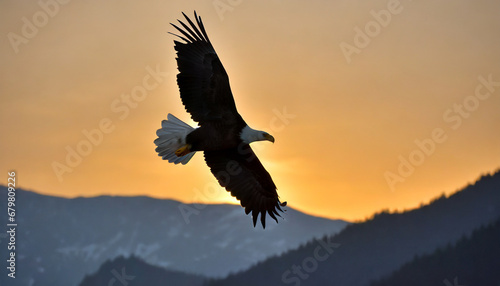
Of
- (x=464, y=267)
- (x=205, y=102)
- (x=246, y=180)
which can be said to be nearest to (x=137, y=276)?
(x=464, y=267)

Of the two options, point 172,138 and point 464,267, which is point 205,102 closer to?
point 172,138

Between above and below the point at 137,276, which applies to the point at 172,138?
above

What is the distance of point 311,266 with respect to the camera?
88250 mm

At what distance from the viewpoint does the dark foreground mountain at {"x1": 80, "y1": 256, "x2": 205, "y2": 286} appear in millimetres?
140413

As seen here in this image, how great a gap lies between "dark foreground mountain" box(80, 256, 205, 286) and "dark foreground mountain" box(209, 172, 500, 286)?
48453 mm

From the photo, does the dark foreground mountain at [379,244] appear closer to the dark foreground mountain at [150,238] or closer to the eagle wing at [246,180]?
the dark foreground mountain at [150,238]

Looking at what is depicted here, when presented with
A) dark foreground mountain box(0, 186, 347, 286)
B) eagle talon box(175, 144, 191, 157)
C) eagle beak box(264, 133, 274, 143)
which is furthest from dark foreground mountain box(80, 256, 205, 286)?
eagle beak box(264, 133, 274, 143)

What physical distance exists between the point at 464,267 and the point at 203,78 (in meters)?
61.0

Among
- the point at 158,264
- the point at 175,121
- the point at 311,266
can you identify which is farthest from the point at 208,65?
the point at 158,264

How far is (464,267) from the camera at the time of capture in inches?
2621

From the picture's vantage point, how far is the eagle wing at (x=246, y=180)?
12.1 m

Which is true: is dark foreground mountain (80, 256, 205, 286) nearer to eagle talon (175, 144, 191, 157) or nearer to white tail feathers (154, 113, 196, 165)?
white tail feathers (154, 113, 196, 165)

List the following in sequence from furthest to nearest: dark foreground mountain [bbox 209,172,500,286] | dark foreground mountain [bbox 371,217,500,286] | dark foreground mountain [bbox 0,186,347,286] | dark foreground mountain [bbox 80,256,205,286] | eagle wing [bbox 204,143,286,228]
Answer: dark foreground mountain [bbox 0,186,347,286] → dark foreground mountain [bbox 80,256,205,286] → dark foreground mountain [bbox 209,172,500,286] → dark foreground mountain [bbox 371,217,500,286] → eagle wing [bbox 204,143,286,228]

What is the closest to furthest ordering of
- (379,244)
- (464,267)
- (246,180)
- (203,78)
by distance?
(203,78) < (246,180) < (464,267) < (379,244)
